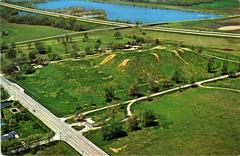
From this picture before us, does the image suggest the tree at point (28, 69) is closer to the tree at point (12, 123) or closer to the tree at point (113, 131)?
the tree at point (12, 123)

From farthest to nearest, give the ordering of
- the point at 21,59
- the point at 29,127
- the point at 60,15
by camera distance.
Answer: the point at 60,15 → the point at 21,59 → the point at 29,127

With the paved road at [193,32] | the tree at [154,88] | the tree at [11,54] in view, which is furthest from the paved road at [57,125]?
the paved road at [193,32]

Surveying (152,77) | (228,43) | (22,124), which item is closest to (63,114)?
(22,124)

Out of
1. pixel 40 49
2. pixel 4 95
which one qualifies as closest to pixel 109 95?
pixel 4 95

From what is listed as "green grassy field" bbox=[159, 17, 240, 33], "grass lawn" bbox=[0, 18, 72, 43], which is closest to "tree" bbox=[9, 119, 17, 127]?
"grass lawn" bbox=[0, 18, 72, 43]

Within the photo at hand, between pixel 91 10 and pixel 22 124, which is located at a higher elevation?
pixel 91 10

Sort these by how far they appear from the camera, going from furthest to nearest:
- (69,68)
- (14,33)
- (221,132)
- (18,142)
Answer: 1. (14,33)
2. (69,68)
3. (221,132)
4. (18,142)

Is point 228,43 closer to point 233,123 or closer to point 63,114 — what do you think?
point 233,123

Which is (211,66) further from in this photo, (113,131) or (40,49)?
(40,49)
